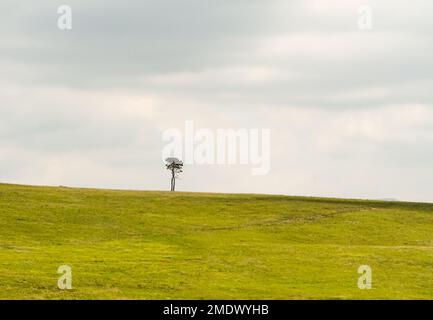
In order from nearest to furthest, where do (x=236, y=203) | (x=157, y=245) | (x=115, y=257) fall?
(x=115, y=257) → (x=157, y=245) → (x=236, y=203)

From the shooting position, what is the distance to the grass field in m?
45.7

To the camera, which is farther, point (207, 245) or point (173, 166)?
point (173, 166)

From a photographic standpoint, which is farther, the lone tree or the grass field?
the lone tree

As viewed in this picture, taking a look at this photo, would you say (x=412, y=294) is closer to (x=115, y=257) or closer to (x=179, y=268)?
(x=179, y=268)

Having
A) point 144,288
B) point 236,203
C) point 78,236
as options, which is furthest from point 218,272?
point 236,203

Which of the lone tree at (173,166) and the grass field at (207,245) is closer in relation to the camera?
the grass field at (207,245)

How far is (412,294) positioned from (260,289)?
969 centimetres

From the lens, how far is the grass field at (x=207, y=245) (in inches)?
1800

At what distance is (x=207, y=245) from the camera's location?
66.3m
